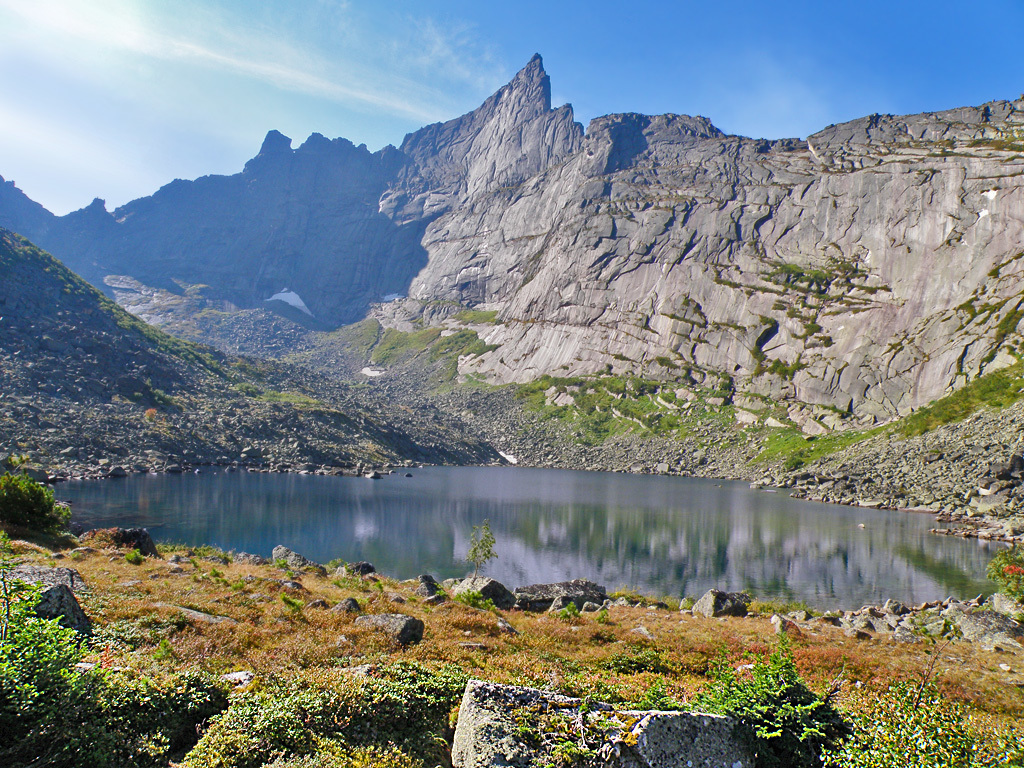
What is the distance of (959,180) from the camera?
149m

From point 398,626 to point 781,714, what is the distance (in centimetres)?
1034

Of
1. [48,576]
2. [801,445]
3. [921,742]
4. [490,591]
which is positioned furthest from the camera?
[801,445]

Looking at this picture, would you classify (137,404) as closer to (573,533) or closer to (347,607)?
(573,533)

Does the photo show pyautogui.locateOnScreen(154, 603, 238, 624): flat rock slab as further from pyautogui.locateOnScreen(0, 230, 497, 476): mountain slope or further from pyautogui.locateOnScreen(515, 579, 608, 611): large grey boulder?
pyautogui.locateOnScreen(0, 230, 497, 476): mountain slope

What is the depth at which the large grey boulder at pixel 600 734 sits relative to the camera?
21.7 feet

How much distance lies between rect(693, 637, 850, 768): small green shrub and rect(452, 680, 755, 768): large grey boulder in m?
0.35

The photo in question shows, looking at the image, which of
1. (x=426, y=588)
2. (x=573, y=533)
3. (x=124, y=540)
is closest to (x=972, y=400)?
(x=573, y=533)

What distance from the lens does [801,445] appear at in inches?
4628

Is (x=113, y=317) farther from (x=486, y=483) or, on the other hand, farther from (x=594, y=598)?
(x=594, y=598)

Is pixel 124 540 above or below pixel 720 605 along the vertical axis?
above

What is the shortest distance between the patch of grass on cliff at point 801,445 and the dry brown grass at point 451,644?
3818 inches

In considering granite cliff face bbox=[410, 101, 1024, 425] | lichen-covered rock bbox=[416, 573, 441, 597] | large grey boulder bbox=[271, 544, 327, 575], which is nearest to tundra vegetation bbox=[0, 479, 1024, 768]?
lichen-covered rock bbox=[416, 573, 441, 597]

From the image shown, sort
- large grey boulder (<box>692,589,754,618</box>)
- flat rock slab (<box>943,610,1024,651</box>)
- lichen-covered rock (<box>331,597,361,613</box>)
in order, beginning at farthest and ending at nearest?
large grey boulder (<box>692,589,754,618</box>)
flat rock slab (<box>943,610,1024,651</box>)
lichen-covered rock (<box>331,597,361,613</box>)

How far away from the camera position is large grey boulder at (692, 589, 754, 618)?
28703 millimetres
